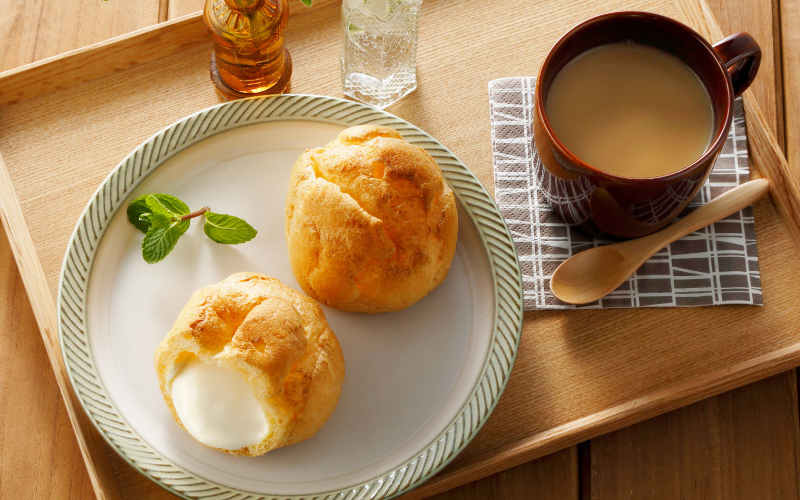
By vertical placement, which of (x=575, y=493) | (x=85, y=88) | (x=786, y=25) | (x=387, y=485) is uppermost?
(x=85, y=88)

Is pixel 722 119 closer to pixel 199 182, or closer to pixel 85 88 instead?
pixel 199 182

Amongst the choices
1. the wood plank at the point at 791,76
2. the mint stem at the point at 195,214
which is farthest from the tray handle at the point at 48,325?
the wood plank at the point at 791,76

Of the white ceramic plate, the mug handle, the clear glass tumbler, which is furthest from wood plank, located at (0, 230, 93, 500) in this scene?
the mug handle

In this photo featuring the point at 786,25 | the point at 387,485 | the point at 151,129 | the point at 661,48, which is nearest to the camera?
the point at 387,485

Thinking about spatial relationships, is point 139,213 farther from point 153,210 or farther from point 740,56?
point 740,56

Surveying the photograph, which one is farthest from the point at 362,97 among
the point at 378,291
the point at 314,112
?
the point at 378,291

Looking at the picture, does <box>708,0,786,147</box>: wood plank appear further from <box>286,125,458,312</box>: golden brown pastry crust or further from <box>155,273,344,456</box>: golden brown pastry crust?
<box>155,273,344,456</box>: golden brown pastry crust
